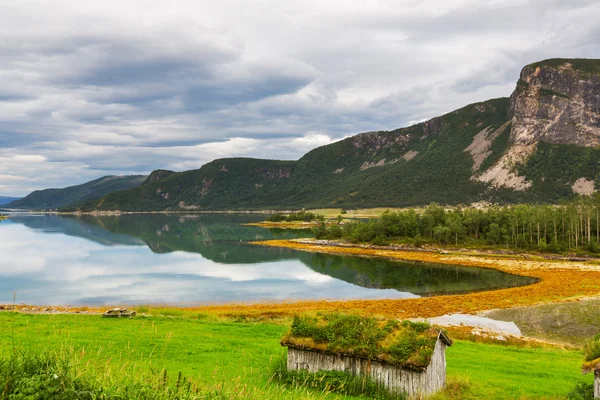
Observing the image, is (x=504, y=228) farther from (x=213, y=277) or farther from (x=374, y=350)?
(x=374, y=350)

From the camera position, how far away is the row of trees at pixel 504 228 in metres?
78.1

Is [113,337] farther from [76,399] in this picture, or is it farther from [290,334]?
[76,399]

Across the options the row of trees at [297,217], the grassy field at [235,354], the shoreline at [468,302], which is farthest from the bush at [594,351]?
the row of trees at [297,217]

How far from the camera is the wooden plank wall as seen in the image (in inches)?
606

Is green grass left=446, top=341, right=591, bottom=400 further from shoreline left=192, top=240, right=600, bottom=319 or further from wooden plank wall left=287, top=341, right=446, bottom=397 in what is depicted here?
shoreline left=192, top=240, right=600, bottom=319

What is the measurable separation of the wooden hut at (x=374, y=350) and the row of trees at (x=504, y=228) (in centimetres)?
7018

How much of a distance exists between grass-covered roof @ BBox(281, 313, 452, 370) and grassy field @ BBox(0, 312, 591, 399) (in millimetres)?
1703

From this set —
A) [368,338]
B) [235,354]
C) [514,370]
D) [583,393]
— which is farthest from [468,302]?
[368,338]

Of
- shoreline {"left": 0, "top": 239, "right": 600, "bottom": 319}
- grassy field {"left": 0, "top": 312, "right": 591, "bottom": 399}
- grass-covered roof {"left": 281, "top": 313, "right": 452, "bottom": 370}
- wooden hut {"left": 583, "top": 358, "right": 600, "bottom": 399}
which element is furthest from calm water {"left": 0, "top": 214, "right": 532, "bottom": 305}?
wooden hut {"left": 583, "top": 358, "right": 600, "bottom": 399}

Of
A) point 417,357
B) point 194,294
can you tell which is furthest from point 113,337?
point 194,294

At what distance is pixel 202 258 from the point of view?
8319 cm

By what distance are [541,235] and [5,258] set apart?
321 feet

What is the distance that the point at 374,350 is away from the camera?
16.0 metres

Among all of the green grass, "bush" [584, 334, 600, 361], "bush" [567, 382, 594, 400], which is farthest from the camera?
the green grass
